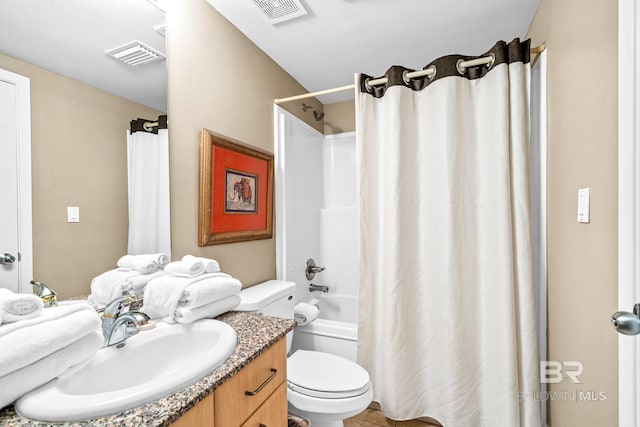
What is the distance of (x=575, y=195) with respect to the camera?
47.1 inches

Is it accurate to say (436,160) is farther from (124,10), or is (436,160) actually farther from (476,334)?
(124,10)

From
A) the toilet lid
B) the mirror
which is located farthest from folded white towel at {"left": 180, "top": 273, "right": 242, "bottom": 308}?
the toilet lid

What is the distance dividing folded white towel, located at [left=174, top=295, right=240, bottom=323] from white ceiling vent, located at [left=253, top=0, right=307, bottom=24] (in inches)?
58.3

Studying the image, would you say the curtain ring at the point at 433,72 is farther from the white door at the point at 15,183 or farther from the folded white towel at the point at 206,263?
the white door at the point at 15,183

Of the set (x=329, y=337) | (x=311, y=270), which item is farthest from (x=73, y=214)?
(x=311, y=270)

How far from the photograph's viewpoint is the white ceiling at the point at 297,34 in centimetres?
97

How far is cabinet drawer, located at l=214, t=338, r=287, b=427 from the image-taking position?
→ 0.81m

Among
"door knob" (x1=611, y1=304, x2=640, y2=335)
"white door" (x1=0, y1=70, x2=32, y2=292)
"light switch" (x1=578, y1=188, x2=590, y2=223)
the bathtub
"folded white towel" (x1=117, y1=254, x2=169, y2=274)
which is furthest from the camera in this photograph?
the bathtub

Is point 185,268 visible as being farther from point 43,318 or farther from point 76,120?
point 76,120

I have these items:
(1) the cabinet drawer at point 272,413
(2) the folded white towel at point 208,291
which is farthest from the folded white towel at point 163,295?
(1) the cabinet drawer at point 272,413

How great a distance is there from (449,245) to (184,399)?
55.6 inches

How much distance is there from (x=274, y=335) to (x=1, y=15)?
4.10ft

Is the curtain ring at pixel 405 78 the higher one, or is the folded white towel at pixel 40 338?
the curtain ring at pixel 405 78

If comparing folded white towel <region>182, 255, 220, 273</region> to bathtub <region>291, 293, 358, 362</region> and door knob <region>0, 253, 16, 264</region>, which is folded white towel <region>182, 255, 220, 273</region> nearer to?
door knob <region>0, 253, 16, 264</region>
